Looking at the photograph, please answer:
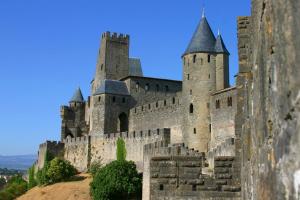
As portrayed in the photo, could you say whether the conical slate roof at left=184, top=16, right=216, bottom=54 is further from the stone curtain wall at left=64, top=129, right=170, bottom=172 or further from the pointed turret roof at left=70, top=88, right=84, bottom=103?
the pointed turret roof at left=70, top=88, right=84, bottom=103

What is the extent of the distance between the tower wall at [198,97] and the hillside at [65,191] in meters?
9.72

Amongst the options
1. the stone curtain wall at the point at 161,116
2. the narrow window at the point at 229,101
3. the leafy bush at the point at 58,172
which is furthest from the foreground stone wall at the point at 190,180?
the leafy bush at the point at 58,172

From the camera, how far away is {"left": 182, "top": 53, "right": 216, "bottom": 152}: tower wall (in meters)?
40.7

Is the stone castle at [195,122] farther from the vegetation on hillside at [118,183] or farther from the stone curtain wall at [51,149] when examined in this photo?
the vegetation on hillside at [118,183]

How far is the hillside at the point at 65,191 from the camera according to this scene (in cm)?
4081

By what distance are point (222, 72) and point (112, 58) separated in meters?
21.8

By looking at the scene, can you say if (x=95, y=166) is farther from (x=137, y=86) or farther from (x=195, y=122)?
(x=195, y=122)

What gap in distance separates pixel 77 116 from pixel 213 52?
2773 centimetres

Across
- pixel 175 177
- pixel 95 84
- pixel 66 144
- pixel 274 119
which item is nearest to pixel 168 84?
pixel 95 84

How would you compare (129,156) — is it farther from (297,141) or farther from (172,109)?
(297,141)

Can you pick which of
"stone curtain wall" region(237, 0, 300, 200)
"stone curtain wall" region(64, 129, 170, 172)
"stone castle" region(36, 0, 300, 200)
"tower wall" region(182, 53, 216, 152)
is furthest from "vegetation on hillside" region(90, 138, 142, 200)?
"stone curtain wall" region(237, 0, 300, 200)

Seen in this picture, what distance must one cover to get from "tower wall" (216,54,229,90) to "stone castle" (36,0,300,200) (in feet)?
0.28

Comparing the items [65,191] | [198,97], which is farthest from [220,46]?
[65,191]

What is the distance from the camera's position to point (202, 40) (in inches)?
1693
